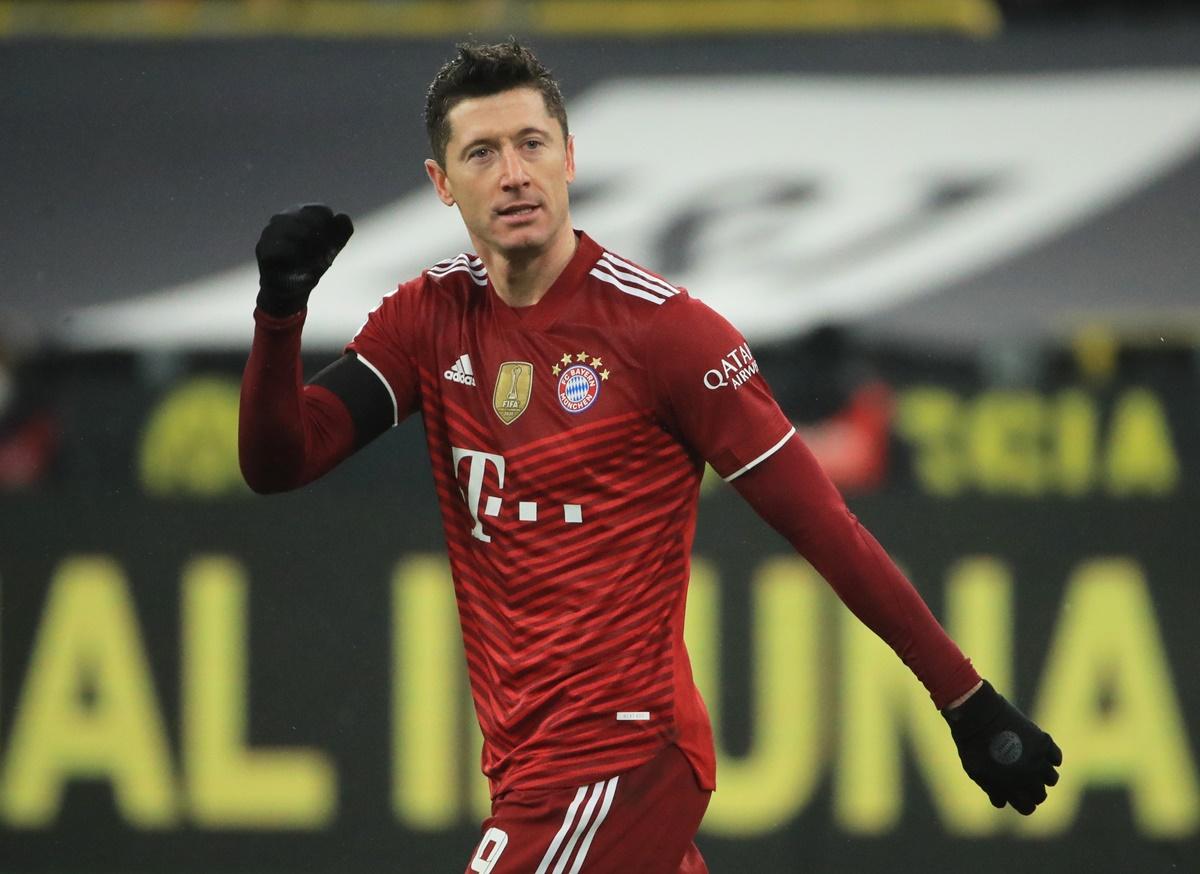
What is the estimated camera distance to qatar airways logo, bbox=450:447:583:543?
10.7 ft

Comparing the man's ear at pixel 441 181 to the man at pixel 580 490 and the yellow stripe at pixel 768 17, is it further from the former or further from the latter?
the yellow stripe at pixel 768 17

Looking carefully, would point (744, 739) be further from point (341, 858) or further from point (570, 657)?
point (570, 657)

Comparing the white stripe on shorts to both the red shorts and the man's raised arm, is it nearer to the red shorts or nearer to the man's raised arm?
the red shorts

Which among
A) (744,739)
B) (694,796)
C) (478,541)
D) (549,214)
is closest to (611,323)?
(549,214)

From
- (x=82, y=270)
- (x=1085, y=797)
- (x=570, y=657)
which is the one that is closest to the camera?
(x=570, y=657)

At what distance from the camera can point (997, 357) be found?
621 cm

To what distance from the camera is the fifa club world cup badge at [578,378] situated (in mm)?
3254

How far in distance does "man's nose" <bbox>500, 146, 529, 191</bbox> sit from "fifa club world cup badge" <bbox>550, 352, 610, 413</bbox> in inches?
11.7

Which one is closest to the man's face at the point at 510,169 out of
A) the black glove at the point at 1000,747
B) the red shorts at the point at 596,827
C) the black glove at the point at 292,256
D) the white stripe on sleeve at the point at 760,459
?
the black glove at the point at 292,256

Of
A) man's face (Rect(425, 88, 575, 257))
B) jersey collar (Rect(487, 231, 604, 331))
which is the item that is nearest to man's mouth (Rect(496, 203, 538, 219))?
man's face (Rect(425, 88, 575, 257))

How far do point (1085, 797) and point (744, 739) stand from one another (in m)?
1.05

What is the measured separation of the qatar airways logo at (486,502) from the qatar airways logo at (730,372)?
31cm

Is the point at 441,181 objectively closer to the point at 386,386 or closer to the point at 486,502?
the point at 386,386

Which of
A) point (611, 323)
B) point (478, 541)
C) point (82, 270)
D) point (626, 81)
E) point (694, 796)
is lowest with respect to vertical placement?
point (694, 796)
